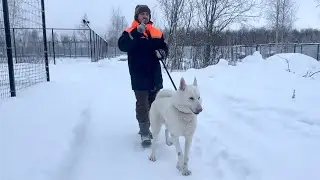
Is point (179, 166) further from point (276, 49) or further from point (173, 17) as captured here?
point (276, 49)

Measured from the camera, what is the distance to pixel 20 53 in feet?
36.9

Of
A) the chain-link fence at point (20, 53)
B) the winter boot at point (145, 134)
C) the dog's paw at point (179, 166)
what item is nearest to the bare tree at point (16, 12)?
the chain-link fence at point (20, 53)

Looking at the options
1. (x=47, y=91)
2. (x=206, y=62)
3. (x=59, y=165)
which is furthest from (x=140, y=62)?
(x=206, y=62)

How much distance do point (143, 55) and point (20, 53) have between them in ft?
26.8

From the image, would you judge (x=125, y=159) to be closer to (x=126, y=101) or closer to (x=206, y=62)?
(x=126, y=101)

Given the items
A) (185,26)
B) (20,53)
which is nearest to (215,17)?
(185,26)

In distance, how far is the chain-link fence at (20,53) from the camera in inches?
256

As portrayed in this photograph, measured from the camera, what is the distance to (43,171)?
10.6 feet

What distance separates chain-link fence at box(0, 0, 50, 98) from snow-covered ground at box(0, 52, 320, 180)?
0.75m

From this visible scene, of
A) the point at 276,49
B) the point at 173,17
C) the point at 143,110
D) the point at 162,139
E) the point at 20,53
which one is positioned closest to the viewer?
the point at 143,110

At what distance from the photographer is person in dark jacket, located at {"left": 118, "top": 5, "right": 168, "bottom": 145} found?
4.56 meters

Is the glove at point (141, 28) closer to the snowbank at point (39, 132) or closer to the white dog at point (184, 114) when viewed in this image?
the white dog at point (184, 114)

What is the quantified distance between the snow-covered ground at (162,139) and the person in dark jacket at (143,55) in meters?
0.56

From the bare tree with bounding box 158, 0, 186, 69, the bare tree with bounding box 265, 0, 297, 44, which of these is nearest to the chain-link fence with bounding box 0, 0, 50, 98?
the bare tree with bounding box 158, 0, 186, 69
